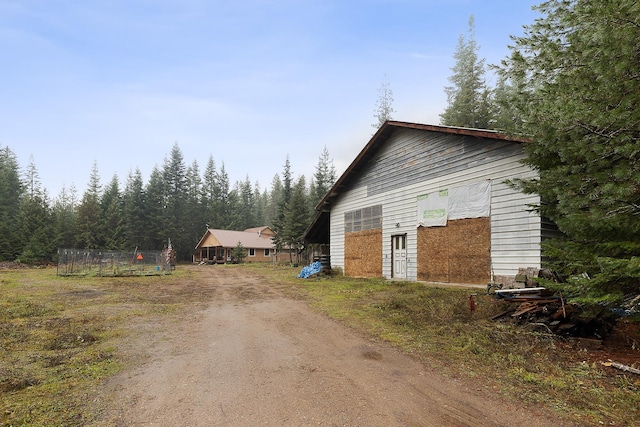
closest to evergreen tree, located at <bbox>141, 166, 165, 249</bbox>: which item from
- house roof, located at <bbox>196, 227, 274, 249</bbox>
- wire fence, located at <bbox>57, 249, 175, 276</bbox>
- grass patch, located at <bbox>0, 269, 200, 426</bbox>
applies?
house roof, located at <bbox>196, 227, 274, 249</bbox>

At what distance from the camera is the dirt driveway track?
10.2 feet

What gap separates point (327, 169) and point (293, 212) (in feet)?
59.2

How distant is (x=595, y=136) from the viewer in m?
4.15

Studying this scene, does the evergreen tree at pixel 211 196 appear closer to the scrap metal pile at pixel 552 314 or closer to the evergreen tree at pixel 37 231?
the evergreen tree at pixel 37 231

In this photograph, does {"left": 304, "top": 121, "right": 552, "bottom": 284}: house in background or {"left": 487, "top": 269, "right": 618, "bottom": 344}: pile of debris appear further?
{"left": 304, "top": 121, "right": 552, "bottom": 284}: house in background

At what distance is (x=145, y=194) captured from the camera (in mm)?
47938

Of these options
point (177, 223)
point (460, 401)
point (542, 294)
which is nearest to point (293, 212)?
point (177, 223)

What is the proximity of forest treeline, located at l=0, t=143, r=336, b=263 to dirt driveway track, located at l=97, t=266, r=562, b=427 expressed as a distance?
29549 millimetres

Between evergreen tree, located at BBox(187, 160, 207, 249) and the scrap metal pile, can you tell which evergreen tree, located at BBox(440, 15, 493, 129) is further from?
evergreen tree, located at BBox(187, 160, 207, 249)

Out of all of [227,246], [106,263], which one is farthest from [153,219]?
[106,263]

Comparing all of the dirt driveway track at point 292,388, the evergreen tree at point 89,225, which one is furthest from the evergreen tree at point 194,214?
the dirt driveway track at point 292,388

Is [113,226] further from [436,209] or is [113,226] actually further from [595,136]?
[595,136]

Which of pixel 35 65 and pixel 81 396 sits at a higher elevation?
pixel 35 65

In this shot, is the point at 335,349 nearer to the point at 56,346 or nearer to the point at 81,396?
the point at 81,396
